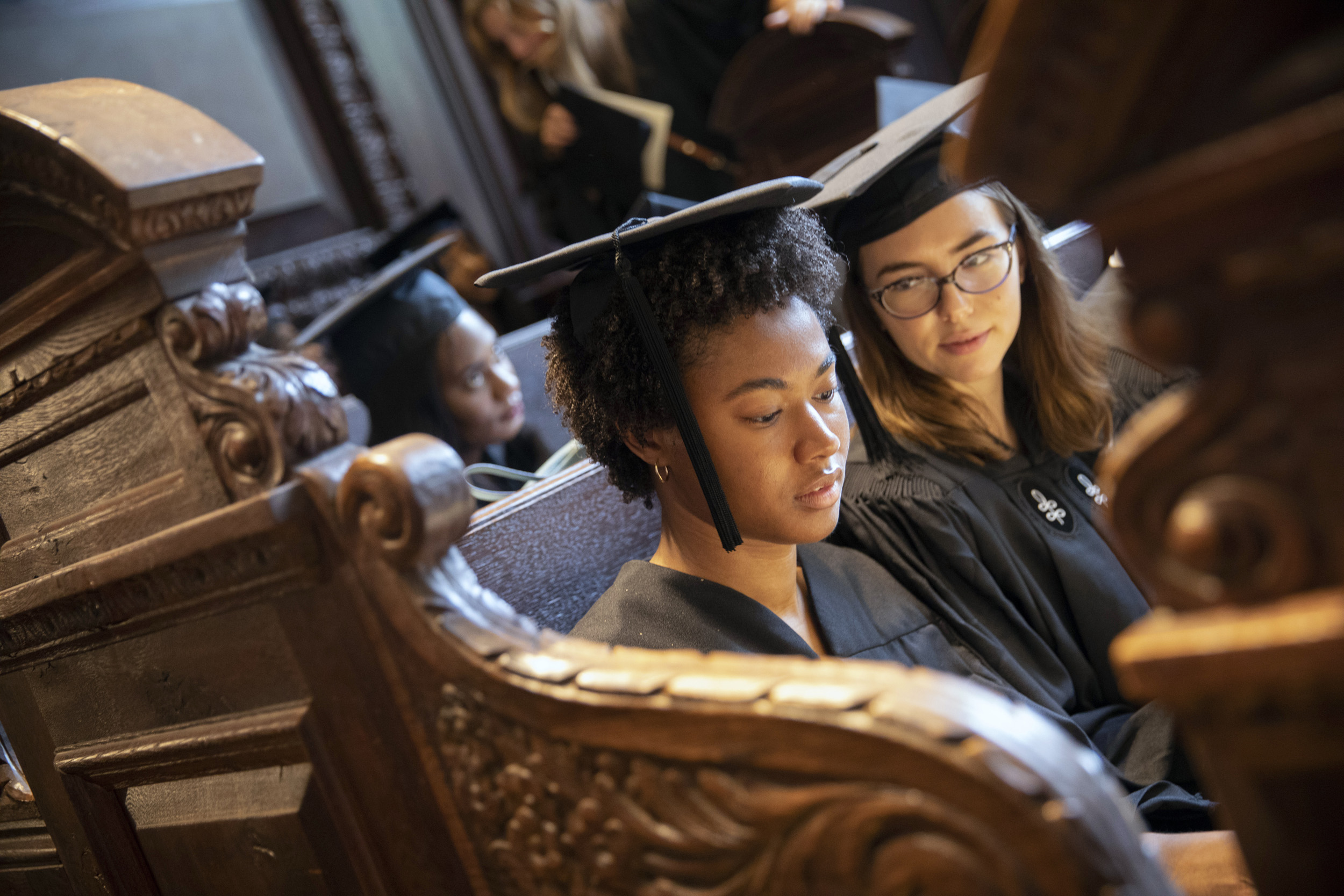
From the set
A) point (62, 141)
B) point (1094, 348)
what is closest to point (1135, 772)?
point (1094, 348)

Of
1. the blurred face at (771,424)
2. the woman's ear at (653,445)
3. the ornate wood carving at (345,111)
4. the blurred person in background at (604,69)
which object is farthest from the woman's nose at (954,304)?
the ornate wood carving at (345,111)

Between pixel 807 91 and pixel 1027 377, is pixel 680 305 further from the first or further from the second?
pixel 807 91

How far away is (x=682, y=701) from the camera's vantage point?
0.67 metres

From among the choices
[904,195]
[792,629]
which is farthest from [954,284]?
[792,629]

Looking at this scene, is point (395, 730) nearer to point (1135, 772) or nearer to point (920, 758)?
point (920, 758)

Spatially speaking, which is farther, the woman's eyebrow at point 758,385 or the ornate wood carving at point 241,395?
the woman's eyebrow at point 758,385

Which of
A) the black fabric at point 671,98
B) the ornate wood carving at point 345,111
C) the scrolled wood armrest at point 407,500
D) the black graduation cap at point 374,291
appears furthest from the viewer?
the ornate wood carving at point 345,111

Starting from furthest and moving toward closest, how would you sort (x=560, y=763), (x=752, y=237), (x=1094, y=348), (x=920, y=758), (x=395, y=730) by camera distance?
(x=1094, y=348), (x=752, y=237), (x=395, y=730), (x=560, y=763), (x=920, y=758)

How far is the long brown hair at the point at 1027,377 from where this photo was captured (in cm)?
174

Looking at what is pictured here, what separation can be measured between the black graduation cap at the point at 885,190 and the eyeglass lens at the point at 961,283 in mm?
98

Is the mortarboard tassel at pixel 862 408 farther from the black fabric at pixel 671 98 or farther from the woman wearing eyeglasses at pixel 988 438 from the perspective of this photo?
the black fabric at pixel 671 98

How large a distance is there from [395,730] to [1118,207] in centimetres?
69

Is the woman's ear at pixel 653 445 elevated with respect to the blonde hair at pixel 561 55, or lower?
lower

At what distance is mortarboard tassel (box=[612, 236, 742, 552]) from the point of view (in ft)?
4.02
